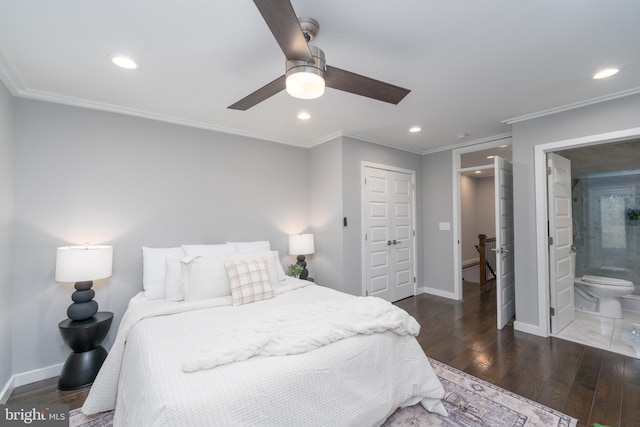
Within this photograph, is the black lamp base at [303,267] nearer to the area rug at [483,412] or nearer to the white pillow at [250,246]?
the white pillow at [250,246]

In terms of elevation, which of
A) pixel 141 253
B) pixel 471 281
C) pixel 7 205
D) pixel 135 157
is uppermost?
pixel 135 157

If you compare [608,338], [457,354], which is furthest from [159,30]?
[608,338]

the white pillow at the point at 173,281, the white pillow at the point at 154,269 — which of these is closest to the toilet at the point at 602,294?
the white pillow at the point at 173,281

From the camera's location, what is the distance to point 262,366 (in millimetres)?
1344

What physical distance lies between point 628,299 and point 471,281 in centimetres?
227

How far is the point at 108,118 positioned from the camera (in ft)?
8.99

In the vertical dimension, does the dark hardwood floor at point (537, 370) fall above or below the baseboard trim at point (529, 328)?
below

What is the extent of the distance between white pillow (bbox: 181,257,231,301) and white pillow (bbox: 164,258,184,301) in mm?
58

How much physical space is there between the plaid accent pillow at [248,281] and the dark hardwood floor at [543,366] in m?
1.76

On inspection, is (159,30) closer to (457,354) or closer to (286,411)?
(286,411)

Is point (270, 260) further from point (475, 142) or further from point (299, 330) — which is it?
point (475, 142)

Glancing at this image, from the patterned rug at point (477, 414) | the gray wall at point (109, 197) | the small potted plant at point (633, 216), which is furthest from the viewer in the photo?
the small potted plant at point (633, 216)

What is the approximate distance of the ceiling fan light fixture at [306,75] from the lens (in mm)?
1453

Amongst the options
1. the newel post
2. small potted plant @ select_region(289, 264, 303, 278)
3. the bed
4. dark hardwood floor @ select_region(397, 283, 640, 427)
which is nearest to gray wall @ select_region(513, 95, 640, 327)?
dark hardwood floor @ select_region(397, 283, 640, 427)
